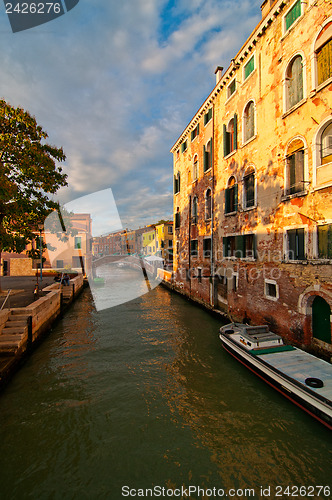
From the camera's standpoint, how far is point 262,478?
15.6 feet

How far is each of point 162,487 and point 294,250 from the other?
871 centimetres

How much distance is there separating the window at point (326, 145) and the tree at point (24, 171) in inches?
491

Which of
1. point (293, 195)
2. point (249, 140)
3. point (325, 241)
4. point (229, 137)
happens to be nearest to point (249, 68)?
point (229, 137)

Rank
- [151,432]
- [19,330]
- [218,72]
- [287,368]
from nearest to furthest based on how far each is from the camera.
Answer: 1. [151,432]
2. [287,368]
3. [19,330]
4. [218,72]

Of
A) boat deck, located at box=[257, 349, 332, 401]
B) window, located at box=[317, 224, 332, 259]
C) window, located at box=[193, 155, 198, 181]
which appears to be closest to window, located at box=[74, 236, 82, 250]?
window, located at box=[193, 155, 198, 181]

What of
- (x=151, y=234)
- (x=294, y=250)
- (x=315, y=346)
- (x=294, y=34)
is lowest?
(x=315, y=346)

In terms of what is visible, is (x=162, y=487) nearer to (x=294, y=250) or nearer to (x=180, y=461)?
(x=180, y=461)

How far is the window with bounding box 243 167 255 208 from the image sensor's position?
1267cm

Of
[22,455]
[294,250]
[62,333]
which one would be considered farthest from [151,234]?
[22,455]

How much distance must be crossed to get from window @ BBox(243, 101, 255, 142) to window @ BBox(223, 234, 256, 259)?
17.9ft

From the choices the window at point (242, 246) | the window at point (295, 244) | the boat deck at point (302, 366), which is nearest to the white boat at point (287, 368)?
the boat deck at point (302, 366)

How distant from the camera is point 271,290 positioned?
1109cm

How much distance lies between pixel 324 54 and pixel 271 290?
924 centimetres

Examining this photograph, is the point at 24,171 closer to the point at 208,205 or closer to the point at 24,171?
the point at 24,171
